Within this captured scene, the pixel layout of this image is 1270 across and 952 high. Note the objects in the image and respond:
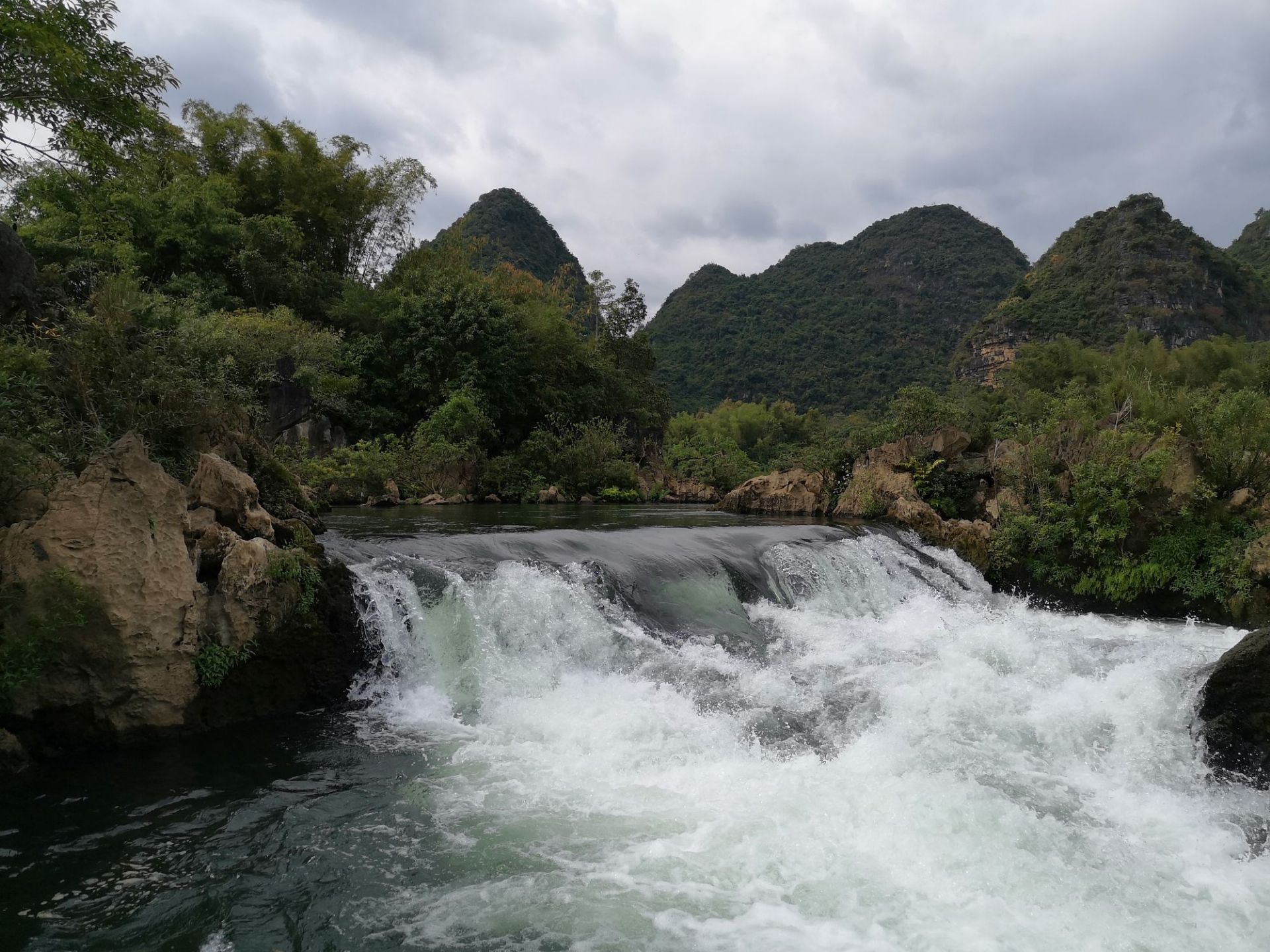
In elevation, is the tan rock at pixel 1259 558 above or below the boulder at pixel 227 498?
below

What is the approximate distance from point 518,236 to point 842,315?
32.6 meters

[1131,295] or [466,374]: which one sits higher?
[1131,295]

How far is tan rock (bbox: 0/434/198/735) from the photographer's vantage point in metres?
5.38

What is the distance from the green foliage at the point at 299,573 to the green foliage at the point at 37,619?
138 centimetres

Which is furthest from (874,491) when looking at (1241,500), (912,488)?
(1241,500)

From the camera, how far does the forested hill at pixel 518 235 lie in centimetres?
5766

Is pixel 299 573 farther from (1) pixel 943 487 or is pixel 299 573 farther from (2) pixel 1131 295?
(2) pixel 1131 295

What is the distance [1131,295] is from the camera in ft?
160

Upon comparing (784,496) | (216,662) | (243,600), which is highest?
(784,496)

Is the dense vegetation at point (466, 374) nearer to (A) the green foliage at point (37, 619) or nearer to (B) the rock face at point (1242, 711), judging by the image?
(A) the green foliage at point (37, 619)

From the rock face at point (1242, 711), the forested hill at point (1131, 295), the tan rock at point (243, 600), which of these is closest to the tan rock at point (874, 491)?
the rock face at point (1242, 711)

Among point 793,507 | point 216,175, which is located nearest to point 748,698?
point 793,507

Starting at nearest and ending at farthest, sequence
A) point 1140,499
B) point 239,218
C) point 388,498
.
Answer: point 1140,499 → point 388,498 → point 239,218

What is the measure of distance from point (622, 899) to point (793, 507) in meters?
16.6
